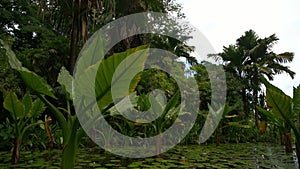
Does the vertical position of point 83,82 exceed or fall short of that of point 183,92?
it falls short

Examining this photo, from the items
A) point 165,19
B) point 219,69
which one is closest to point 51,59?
point 165,19

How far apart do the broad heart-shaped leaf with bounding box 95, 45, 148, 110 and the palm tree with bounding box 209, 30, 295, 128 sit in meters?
11.5

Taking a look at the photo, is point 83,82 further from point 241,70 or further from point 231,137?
point 241,70

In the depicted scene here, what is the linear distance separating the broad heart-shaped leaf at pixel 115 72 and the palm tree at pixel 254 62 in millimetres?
11535

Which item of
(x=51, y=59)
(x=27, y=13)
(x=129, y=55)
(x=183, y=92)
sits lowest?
(x=129, y=55)

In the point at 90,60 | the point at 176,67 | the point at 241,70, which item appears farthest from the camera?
the point at 241,70

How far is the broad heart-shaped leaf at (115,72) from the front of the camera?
1553 millimetres

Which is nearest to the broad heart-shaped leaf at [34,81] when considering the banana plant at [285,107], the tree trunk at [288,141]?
the banana plant at [285,107]

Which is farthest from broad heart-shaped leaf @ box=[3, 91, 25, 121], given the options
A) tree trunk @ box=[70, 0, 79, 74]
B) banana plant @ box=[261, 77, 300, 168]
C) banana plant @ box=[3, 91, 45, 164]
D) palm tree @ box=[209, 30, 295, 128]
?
palm tree @ box=[209, 30, 295, 128]

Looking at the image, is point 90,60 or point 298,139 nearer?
point 90,60

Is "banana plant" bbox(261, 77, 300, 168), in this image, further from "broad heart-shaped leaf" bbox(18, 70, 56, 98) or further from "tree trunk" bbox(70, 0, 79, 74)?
"tree trunk" bbox(70, 0, 79, 74)

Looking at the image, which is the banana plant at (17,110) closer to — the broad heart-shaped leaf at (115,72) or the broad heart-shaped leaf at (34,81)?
the broad heart-shaped leaf at (34,81)

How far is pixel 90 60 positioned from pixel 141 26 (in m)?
6.23

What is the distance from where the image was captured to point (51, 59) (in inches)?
321
